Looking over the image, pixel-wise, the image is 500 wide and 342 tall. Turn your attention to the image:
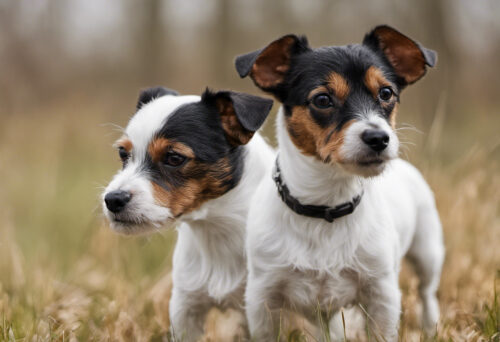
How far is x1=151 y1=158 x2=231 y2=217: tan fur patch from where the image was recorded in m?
3.29

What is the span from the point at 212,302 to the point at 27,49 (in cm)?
443

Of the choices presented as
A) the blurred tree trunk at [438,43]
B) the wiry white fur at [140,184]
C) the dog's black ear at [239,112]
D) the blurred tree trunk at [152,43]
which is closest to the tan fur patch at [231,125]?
the dog's black ear at [239,112]

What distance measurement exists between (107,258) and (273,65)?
2.87m

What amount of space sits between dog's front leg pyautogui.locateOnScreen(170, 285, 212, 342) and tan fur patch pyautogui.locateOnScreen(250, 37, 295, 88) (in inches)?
50.8

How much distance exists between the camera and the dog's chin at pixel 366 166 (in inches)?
117

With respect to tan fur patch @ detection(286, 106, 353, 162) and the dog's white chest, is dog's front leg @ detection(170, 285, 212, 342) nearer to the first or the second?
the dog's white chest

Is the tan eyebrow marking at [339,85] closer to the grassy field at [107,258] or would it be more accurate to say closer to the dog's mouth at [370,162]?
the dog's mouth at [370,162]

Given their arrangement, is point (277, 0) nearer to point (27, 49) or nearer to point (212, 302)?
point (27, 49)

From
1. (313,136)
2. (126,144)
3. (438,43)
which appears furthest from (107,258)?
(438,43)

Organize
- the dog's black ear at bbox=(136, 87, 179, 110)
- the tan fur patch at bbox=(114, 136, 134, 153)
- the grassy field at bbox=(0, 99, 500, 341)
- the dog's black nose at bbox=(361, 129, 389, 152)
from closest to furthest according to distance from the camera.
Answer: the dog's black nose at bbox=(361, 129, 389, 152)
the tan fur patch at bbox=(114, 136, 134, 153)
the grassy field at bbox=(0, 99, 500, 341)
the dog's black ear at bbox=(136, 87, 179, 110)

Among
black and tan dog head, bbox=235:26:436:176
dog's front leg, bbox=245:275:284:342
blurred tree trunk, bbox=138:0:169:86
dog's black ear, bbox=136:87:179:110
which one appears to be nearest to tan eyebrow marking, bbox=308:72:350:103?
black and tan dog head, bbox=235:26:436:176

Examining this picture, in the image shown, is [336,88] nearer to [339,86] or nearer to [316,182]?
[339,86]

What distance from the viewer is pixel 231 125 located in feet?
11.6

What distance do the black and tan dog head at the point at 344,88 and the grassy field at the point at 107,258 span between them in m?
1.15
